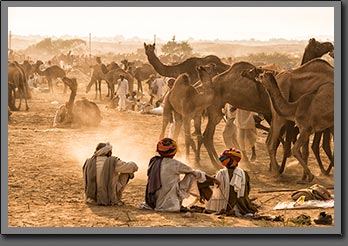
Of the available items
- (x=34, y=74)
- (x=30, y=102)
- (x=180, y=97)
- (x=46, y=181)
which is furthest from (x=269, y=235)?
(x=34, y=74)

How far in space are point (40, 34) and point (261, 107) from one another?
3747 mm

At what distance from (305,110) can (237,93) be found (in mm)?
1813

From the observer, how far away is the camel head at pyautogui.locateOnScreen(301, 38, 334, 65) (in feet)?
43.3

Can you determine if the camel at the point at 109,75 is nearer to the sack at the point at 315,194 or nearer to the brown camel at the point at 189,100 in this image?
the brown camel at the point at 189,100

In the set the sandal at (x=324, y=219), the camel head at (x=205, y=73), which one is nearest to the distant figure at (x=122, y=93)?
the camel head at (x=205, y=73)

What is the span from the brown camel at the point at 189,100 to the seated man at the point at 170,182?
3.80 m

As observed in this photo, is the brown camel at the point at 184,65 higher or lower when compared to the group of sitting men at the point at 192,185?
higher

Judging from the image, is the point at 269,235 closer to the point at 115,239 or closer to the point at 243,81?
the point at 115,239

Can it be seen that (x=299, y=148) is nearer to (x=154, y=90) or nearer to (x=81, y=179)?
(x=81, y=179)

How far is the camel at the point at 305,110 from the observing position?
39.5ft

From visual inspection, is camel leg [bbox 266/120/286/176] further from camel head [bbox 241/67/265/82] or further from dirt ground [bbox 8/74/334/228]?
camel head [bbox 241/67/265/82]

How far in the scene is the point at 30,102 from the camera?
23.1 metres

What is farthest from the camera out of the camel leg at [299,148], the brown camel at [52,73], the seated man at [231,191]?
the brown camel at [52,73]

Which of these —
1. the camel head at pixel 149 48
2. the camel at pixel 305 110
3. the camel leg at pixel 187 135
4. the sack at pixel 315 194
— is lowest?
the sack at pixel 315 194
